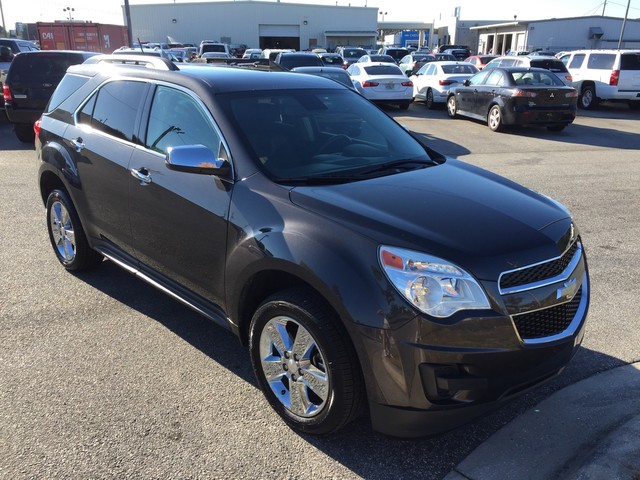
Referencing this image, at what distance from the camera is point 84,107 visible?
4590 millimetres

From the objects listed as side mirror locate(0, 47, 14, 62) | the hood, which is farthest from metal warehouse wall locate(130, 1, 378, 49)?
the hood

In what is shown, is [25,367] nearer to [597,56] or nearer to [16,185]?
[16,185]

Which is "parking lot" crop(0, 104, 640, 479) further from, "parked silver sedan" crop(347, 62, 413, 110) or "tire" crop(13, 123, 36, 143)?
"parked silver sedan" crop(347, 62, 413, 110)

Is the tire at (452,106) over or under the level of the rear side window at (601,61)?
under

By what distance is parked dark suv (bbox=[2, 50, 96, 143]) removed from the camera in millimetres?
11000

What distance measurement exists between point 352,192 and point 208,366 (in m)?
1.51

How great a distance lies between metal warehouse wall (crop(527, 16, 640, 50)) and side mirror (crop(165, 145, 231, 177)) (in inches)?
2094

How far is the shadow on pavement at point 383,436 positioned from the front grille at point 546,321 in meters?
0.28

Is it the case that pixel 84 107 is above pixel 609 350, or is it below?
above

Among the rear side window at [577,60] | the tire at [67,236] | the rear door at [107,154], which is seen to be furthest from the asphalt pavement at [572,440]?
the rear side window at [577,60]

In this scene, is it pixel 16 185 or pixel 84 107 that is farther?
pixel 16 185

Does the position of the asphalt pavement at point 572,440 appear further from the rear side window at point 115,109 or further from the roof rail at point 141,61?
the roof rail at point 141,61

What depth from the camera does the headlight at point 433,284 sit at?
2.43 metres

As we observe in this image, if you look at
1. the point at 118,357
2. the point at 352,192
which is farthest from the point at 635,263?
the point at 118,357
